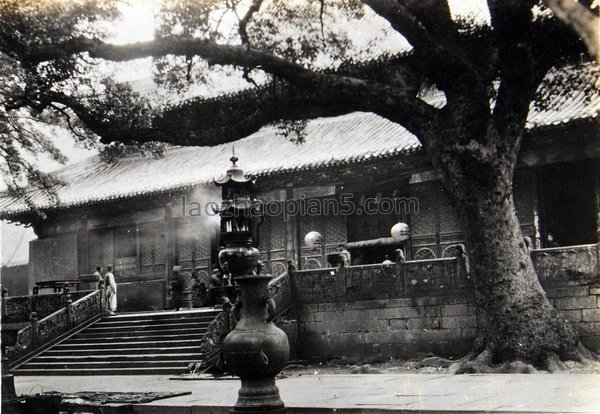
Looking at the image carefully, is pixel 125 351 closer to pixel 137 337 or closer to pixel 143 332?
Result: pixel 137 337

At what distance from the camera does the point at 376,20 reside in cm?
2255

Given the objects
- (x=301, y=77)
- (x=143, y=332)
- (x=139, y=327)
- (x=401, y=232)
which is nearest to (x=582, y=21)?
(x=301, y=77)

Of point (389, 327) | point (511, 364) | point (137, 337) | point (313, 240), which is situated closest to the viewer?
point (511, 364)

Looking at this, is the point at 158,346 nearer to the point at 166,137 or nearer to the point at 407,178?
the point at 166,137

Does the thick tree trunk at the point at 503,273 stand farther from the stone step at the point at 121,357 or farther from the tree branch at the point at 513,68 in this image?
the stone step at the point at 121,357

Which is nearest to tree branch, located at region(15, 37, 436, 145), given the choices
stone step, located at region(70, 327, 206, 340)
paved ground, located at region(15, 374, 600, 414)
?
paved ground, located at region(15, 374, 600, 414)

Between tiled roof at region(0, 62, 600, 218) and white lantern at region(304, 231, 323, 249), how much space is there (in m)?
1.95

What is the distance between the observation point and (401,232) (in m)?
18.5

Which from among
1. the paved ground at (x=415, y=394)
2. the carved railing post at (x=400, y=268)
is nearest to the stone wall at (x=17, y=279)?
the carved railing post at (x=400, y=268)

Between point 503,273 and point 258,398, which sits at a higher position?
point 503,273

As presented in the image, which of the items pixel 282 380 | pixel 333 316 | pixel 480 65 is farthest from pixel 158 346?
pixel 480 65

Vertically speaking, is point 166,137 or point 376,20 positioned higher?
point 376,20

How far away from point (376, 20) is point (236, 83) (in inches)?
212

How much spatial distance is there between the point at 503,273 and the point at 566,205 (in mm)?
7531
